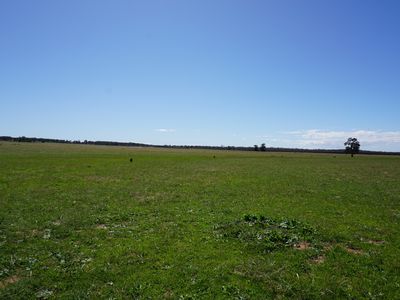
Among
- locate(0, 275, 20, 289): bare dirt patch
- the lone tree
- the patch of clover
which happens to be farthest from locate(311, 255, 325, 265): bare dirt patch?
the lone tree

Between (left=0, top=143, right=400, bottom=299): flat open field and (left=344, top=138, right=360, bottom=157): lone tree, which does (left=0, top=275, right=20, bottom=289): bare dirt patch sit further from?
(left=344, top=138, right=360, bottom=157): lone tree

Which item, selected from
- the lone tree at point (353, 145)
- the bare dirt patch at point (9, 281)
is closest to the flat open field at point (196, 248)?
the bare dirt patch at point (9, 281)

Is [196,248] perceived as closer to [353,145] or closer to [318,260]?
[318,260]

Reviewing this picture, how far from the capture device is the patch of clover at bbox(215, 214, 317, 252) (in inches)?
561

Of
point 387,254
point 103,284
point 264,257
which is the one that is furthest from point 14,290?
point 387,254

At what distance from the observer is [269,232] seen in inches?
610

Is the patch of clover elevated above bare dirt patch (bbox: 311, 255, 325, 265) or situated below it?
above

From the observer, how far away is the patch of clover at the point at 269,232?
14242mm

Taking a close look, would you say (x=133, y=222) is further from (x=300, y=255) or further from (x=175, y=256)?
(x=300, y=255)

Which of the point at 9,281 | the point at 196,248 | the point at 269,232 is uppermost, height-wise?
the point at 269,232

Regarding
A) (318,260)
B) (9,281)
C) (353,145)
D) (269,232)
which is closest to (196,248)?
(269,232)

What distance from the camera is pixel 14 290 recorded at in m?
9.52

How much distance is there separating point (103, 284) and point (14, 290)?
7.67ft

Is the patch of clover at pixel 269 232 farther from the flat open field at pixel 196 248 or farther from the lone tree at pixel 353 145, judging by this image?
the lone tree at pixel 353 145
